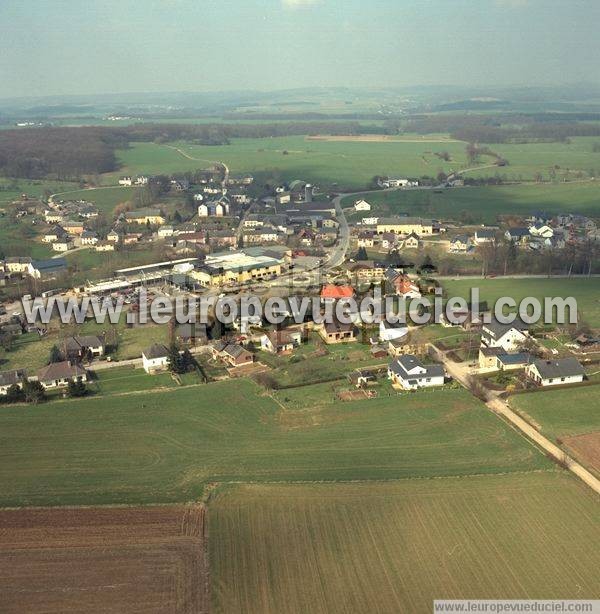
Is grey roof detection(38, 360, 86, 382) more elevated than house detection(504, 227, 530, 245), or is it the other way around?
house detection(504, 227, 530, 245)

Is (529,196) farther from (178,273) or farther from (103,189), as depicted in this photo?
(103,189)

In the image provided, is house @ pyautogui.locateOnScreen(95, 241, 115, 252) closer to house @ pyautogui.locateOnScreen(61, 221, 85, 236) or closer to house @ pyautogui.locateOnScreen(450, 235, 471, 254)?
house @ pyautogui.locateOnScreen(61, 221, 85, 236)

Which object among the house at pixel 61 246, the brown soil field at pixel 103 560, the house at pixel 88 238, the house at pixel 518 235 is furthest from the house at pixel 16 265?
the house at pixel 518 235

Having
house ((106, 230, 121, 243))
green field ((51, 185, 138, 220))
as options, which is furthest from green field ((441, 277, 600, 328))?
green field ((51, 185, 138, 220))

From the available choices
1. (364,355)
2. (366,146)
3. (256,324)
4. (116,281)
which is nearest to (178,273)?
(116,281)

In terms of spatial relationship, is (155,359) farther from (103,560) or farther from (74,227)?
(74,227)

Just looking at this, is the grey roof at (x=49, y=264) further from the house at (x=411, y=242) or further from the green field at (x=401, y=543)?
the green field at (x=401, y=543)
